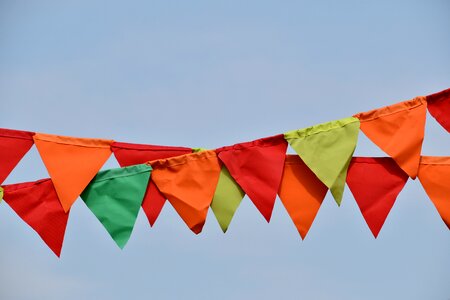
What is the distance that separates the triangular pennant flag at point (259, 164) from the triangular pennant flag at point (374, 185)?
0.22 metres

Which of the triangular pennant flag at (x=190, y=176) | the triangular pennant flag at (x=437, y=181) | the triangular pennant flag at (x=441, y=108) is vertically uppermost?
the triangular pennant flag at (x=441, y=108)

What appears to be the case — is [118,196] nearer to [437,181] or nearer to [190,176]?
[190,176]

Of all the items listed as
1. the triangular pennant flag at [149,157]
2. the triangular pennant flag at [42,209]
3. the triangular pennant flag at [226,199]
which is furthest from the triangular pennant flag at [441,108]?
the triangular pennant flag at [42,209]

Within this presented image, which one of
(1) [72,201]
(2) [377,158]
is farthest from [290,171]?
(1) [72,201]

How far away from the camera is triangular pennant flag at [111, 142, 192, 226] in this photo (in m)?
2.17

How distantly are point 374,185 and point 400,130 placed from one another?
0.18 metres

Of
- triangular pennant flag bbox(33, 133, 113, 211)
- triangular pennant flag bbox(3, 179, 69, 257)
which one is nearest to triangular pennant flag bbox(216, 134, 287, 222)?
triangular pennant flag bbox(33, 133, 113, 211)

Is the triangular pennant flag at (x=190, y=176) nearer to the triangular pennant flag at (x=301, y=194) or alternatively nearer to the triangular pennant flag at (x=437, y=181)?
the triangular pennant flag at (x=301, y=194)

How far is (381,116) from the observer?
2.18 metres

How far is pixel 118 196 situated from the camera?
2.16 meters

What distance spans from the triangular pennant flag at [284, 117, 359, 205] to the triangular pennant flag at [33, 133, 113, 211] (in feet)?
1.88

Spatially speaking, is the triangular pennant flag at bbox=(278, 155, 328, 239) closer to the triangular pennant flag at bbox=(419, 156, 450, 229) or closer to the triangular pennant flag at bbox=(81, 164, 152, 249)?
the triangular pennant flag at bbox=(419, 156, 450, 229)

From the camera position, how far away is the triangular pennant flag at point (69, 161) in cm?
211

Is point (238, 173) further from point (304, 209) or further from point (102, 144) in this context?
point (102, 144)
